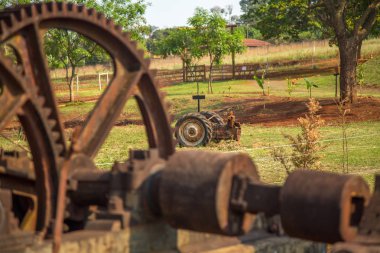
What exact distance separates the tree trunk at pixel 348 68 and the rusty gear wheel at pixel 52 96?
27259 millimetres

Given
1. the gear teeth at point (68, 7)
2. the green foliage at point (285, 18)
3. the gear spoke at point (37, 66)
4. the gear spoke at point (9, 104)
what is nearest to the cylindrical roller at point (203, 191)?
the gear spoke at point (37, 66)

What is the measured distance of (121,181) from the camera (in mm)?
7246

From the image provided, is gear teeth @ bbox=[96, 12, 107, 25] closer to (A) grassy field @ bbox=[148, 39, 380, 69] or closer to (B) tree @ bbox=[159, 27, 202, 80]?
(A) grassy field @ bbox=[148, 39, 380, 69]

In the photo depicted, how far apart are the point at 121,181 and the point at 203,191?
910mm

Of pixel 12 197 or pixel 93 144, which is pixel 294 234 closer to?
pixel 93 144

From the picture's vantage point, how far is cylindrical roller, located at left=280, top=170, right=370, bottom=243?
Answer: 641cm

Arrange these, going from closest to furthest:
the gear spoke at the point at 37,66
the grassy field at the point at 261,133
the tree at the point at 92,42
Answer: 1. the gear spoke at the point at 37,66
2. the grassy field at the point at 261,133
3. the tree at the point at 92,42

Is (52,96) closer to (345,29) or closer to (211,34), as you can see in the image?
(345,29)

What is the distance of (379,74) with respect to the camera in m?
49.0

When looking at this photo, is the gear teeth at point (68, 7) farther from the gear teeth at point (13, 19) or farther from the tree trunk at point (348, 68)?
the tree trunk at point (348, 68)

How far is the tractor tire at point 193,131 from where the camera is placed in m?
24.0

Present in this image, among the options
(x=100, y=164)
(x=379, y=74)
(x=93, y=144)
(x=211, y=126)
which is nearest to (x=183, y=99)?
(x=379, y=74)

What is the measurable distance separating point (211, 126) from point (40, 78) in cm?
1626

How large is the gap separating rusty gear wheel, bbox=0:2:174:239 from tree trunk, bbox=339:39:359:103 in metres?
27.3
